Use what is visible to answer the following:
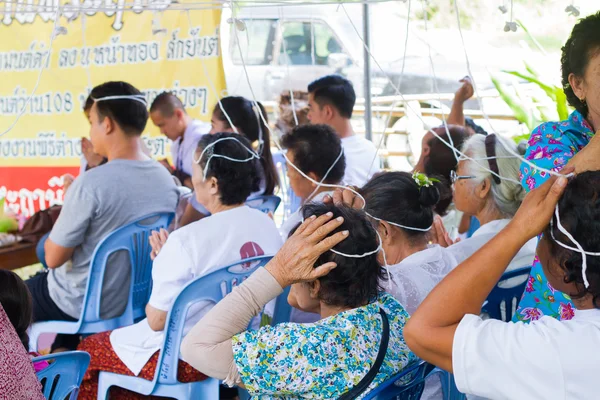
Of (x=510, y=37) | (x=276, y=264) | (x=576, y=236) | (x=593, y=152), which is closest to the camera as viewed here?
(x=576, y=236)

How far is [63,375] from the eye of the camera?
6.25 ft

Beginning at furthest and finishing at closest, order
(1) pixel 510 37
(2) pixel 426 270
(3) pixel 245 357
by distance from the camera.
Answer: (1) pixel 510 37
(2) pixel 426 270
(3) pixel 245 357

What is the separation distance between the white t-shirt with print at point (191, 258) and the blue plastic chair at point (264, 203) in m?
0.98

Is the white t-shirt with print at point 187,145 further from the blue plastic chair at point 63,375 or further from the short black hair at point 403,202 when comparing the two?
the blue plastic chair at point 63,375

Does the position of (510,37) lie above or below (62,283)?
above

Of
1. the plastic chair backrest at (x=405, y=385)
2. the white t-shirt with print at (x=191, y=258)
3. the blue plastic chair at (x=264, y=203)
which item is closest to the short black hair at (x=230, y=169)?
the white t-shirt with print at (x=191, y=258)

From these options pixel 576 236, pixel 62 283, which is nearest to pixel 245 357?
pixel 576 236

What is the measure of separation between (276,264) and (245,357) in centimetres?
25

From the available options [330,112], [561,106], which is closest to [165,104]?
[330,112]

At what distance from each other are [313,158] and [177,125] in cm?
195

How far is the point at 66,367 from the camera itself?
6.23ft

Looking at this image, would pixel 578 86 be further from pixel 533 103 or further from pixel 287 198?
pixel 533 103

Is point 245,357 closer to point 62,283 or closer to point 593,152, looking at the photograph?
point 593,152

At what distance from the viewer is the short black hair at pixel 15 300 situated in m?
1.93
